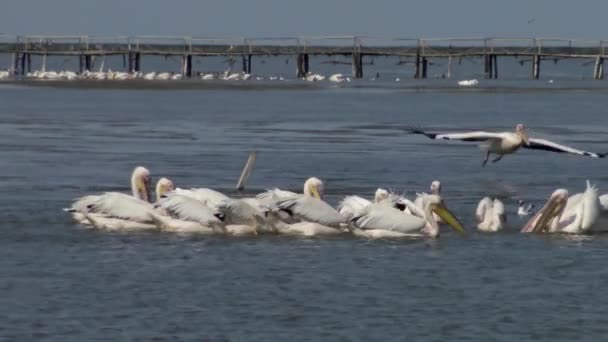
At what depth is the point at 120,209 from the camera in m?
13.2

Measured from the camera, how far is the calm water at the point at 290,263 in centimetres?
946

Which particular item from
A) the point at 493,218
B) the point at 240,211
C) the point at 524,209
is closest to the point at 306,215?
the point at 240,211

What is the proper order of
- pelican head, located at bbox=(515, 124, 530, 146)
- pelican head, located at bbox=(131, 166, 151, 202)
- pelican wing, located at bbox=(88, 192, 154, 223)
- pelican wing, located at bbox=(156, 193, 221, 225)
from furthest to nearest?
pelican head, located at bbox=(515, 124, 530, 146)
pelican head, located at bbox=(131, 166, 151, 202)
pelican wing, located at bbox=(88, 192, 154, 223)
pelican wing, located at bbox=(156, 193, 221, 225)

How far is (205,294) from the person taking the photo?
10383 mm

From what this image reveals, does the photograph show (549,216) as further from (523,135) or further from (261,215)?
(523,135)

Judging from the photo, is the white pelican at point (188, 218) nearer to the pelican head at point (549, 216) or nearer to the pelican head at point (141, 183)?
the pelican head at point (141, 183)

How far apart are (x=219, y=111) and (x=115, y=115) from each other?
3159mm

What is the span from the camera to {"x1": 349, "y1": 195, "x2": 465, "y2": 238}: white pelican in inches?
513

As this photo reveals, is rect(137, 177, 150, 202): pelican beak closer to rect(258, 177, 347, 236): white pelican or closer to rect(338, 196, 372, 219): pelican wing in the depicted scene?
rect(258, 177, 347, 236): white pelican

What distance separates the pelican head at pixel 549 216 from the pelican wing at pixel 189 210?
2657 mm

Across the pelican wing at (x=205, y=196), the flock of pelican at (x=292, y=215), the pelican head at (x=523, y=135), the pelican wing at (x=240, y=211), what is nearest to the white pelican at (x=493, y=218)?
the flock of pelican at (x=292, y=215)

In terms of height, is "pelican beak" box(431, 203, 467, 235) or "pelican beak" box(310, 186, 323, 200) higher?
"pelican beak" box(310, 186, 323, 200)

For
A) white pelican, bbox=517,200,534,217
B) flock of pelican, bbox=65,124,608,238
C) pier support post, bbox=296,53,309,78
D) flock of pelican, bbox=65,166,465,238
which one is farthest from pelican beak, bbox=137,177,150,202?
Result: pier support post, bbox=296,53,309,78

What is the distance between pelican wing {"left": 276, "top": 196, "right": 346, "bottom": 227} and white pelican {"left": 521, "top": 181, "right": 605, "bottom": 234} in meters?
1.77
